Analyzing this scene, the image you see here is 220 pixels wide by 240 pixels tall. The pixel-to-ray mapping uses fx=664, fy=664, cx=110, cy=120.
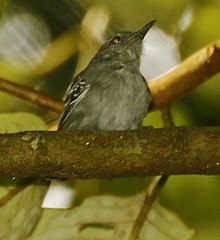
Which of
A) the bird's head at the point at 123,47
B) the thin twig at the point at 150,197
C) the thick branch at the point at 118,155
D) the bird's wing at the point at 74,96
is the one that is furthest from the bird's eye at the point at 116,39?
the thick branch at the point at 118,155

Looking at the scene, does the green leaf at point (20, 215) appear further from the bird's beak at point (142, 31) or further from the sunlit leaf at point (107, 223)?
the bird's beak at point (142, 31)

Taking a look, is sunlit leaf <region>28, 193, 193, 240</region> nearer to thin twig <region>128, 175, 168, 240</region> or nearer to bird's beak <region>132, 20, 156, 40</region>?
thin twig <region>128, 175, 168, 240</region>

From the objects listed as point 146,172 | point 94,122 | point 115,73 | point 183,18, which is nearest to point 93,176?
point 146,172

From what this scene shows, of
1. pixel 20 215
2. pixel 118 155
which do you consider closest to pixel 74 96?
pixel 20 215

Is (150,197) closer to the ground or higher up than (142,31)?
closer to the ground

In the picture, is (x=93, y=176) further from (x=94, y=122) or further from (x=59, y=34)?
(x=59, y=34)

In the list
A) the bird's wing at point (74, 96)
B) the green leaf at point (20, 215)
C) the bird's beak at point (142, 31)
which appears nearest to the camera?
the green leaf at point (20, 215)

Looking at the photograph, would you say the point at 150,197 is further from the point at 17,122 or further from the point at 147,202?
the point at 17,122

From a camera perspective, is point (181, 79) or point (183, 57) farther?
point (183, 57)
